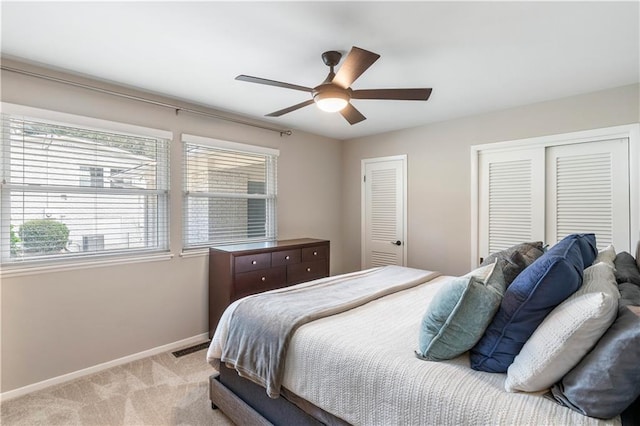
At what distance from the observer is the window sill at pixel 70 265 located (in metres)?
2.35

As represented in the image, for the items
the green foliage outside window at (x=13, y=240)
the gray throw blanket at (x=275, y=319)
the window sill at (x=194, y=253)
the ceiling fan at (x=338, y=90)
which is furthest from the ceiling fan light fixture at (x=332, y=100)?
the green foliage outside window at (x=13, y=240)

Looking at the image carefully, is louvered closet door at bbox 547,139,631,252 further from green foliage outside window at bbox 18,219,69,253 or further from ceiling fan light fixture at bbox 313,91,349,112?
green foliage outside window at bbox 18,219,69,253

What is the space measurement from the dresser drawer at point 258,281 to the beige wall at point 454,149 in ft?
5.94

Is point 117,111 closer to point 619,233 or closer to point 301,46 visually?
point 301,46

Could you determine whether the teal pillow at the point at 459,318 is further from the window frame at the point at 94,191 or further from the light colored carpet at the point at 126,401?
the window frame at the point at 94,191

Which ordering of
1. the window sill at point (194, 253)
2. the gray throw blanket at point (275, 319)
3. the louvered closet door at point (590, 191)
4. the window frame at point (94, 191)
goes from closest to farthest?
1. the gray throw blanket at point (275, 319)
2. the window frame at point (94, 191)
3. the louvered closet door at point (590, 191)
4. the window sill at point (194, 253)

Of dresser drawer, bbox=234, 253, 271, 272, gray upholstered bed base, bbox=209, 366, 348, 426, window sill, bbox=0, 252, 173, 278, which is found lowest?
gray upholstered bed base, bbox=209, 366, 348, 426

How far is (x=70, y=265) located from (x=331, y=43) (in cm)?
263

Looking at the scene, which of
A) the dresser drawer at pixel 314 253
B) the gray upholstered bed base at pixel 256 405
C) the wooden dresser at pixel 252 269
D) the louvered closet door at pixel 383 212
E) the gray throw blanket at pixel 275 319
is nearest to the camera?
the gray upholstered bed base at pixel 256 405

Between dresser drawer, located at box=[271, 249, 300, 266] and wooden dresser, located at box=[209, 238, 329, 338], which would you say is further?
dresser drawer, located at box=[271, 249, 300, 266]

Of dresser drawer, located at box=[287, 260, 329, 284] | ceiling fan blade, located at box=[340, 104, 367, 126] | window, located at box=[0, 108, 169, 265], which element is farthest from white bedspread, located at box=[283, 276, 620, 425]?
window, located at box=[0, 108, 169, 265]

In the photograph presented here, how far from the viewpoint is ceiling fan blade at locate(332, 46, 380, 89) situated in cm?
173

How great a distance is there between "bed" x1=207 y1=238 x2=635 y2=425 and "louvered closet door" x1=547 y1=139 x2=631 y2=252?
86.9 inches

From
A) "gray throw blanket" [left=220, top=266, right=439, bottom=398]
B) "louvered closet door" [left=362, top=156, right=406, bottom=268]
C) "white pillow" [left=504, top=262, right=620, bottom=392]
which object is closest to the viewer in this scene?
"white pillow" [left=504, top=262, right=620, bottom=392]
